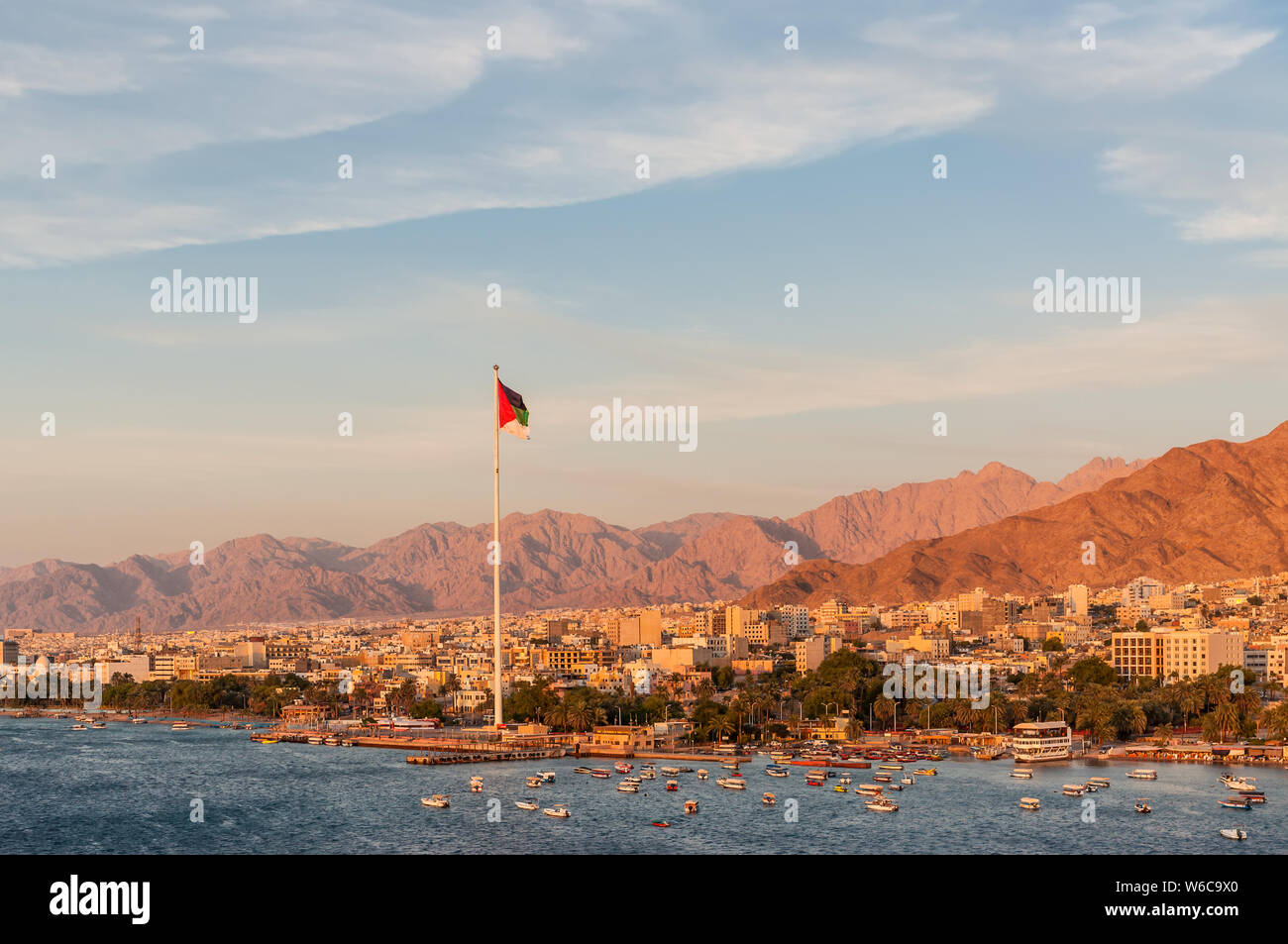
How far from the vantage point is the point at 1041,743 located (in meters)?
65.1

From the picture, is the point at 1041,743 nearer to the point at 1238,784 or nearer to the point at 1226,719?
the point at 1226,719

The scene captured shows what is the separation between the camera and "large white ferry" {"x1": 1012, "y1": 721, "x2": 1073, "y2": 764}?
6469 cm

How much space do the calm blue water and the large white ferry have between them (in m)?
0.98

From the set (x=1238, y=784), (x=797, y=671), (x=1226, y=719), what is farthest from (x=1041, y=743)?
(x=797, y=671)

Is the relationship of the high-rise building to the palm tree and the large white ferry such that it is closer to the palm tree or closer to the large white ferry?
the palm tree

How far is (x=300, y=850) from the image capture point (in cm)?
3931

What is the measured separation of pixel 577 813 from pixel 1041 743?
2752cm

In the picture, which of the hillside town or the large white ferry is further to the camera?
the hillside town

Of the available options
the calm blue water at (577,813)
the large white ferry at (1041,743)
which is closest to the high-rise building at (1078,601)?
the large white ferry at (1041,743)

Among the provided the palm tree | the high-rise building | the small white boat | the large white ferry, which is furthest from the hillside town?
the small white boat

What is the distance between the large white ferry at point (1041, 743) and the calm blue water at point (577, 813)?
980mm
